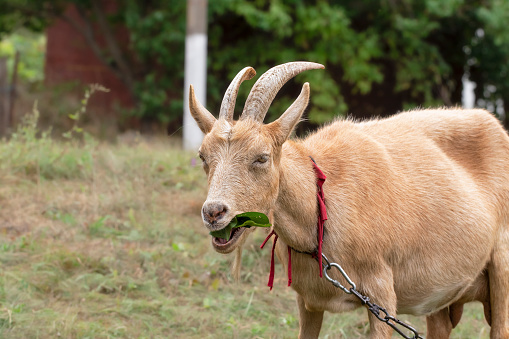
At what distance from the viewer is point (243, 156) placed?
3867mm

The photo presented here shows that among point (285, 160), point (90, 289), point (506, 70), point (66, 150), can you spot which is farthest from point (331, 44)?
point (285, 160)

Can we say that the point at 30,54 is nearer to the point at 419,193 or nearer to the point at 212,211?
the point at 419,193

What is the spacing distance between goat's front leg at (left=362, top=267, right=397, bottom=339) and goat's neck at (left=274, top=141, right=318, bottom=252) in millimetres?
491

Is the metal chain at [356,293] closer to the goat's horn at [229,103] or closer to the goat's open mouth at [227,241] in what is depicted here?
the goat's open mouth at [227,241]

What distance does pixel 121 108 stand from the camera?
15.8m

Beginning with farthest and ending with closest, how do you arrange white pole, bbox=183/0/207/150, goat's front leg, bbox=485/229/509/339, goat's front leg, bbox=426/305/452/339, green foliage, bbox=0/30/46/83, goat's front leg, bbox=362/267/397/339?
green foliage, bbox=0/30/46/83 < white pole, bbox=183/0/207/150 < goat's front leg, bbox=426/305/452/339 < goat's front leg, bbox=485/229/509/339 < goat's front leg, bbox=362/267/397/339

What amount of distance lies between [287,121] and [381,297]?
1.38m

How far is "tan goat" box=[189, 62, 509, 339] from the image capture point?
12.9 ft

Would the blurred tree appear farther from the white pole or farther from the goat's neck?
the goat's neck

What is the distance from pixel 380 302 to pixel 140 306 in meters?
2.52

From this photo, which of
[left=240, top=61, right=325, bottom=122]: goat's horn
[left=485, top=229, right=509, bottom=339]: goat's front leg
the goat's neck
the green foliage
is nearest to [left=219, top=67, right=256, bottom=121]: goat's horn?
[left=240, top=61, right=325, bottom=122]: goat's horn

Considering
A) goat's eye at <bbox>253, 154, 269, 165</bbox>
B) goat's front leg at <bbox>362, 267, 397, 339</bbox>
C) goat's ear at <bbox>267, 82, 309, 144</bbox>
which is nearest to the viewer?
goat's eye at <bbox>253, 154, 269, 165</bbox>

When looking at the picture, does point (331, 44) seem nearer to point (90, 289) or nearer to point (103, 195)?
point (103, 195)

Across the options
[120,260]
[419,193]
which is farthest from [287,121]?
[120,260]
